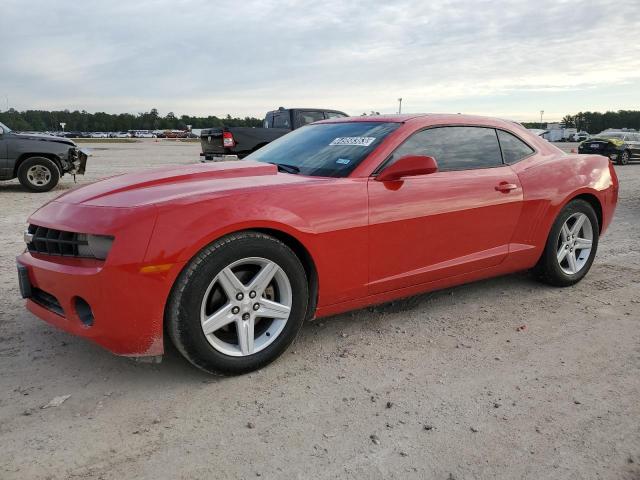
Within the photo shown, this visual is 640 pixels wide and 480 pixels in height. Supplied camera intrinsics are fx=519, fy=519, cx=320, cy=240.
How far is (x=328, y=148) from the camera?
362 centimetres

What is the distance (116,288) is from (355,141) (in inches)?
73.2

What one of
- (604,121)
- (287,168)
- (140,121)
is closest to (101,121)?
(140,121)

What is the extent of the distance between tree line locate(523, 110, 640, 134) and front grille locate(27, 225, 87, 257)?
116 metres

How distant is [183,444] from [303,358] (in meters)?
1.00

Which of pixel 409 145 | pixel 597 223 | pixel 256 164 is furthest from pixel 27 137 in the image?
pixel 597 223

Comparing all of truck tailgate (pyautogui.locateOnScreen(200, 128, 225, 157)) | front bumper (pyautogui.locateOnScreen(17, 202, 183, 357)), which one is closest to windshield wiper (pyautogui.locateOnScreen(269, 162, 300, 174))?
front bumper (pyautogui.locateOnScreen(17, 202, 183, 357))

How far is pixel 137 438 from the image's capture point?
2283mm

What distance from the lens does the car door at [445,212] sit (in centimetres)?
325

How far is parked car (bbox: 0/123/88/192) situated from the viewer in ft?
32.8

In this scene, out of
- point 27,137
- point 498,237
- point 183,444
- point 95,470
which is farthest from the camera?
point 27,137

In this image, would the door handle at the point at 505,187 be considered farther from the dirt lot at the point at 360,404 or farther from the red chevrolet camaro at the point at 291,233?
the dirt lot at the point at 360,404

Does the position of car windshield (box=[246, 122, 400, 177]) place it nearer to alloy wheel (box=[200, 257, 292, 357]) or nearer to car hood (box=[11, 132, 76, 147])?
alloy wheel (box=[200, 257, 292, 357])

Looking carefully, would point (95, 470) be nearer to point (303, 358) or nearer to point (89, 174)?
point (303, 358)

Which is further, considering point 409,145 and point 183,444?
point 409,145
